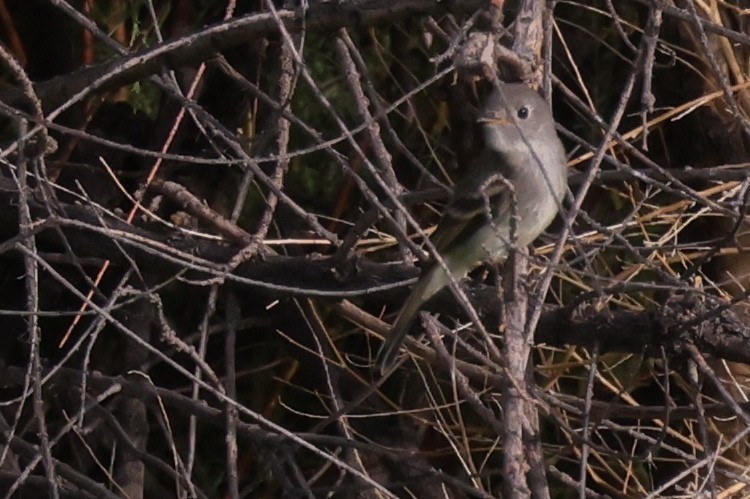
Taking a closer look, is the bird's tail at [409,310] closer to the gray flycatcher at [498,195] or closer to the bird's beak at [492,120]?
the gray flycatcher at [498,195]

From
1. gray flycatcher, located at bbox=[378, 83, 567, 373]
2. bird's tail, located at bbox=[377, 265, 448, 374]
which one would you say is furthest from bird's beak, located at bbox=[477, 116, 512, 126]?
bird's tail, located at bbox=[377, 265, 448, 374]

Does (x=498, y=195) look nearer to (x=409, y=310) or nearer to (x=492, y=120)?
(x=492, y=120)

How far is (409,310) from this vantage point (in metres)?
3.80

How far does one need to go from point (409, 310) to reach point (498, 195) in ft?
1.80

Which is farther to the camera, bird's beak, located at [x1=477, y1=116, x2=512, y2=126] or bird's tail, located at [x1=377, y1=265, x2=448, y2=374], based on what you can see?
bird's beak, located at [x1=477, y1=116, x2=512, y2=126]

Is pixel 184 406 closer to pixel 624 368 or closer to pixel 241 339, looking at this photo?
pixel 241 339

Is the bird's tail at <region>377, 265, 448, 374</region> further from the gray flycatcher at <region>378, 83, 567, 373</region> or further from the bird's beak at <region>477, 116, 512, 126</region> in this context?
the bird's beak at <region>477, 116, 512, 126</region>

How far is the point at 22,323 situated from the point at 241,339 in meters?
0.82

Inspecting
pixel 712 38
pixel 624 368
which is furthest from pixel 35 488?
pixel 712 38

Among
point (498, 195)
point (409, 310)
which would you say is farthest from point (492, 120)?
point (409, 310)

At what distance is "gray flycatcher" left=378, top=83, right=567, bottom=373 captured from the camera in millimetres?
3859

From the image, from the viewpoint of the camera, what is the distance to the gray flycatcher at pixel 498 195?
386 centimetres

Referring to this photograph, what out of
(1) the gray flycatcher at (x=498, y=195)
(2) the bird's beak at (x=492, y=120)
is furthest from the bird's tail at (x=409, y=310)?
(2) the bird's beak at (x=492, y=120)

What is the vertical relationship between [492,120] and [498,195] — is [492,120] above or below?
above
